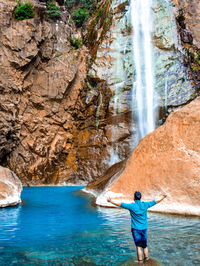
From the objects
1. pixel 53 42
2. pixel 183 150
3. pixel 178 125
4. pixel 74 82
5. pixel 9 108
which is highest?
pixel 53 42

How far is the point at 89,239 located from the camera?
18.6ft

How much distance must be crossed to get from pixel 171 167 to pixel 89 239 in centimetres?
447

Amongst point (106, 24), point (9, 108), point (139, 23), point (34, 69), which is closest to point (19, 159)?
point (9, 108)

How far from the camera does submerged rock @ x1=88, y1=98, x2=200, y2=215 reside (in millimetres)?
8586

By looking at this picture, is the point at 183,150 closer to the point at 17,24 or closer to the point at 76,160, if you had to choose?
the point at 76,160

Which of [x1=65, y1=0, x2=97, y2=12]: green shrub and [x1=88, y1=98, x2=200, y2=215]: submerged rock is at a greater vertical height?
[x1=65, y1=0, x2=97, y2=12]: green shrub

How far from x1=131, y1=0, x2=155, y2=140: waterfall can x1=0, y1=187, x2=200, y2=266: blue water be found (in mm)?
19174

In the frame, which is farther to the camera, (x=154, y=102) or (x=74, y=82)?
(x=74, y=82)

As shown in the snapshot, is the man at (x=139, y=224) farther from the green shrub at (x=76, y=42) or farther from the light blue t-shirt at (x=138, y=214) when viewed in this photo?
the green shrub at (x=76, y=42)

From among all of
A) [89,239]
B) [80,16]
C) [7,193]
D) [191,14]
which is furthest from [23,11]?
[89,239]

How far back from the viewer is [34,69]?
27.6 meters

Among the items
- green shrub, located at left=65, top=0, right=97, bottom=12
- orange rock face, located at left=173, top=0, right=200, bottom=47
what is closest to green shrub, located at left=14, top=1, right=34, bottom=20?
green shrub, located at left=65, top=0, right=97, bottom=12

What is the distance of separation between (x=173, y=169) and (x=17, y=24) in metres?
23.0

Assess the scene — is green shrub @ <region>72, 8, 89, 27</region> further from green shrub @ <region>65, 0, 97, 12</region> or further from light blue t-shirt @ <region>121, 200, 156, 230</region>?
light blue t-shirt @ <region>121, 200, 156, 230</region>
